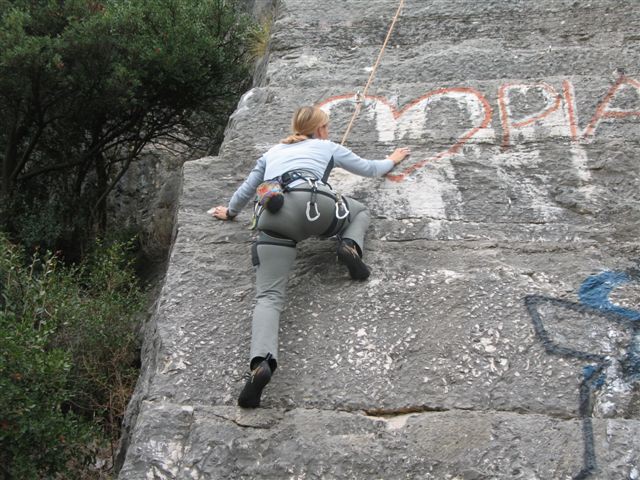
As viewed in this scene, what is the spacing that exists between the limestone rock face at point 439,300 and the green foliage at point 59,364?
51 cm

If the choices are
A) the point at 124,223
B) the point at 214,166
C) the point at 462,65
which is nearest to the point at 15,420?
the point at 214,166

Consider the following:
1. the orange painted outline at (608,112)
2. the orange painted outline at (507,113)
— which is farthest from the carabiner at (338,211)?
the orange painted outline at (608,112)

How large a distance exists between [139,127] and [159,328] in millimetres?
4837

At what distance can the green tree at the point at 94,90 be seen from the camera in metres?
6.89

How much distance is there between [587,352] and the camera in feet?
10.8

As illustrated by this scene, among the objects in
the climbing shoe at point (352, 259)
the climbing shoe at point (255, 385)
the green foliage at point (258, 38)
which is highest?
the green foliage at point (258, 38)

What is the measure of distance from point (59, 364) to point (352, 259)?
1.75m

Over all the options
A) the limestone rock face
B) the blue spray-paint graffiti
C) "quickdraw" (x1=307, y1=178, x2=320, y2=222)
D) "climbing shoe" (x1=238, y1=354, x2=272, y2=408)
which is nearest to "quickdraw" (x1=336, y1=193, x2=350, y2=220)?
"quickdraw" (x1=307, y1=178, x2=320, y2=222)

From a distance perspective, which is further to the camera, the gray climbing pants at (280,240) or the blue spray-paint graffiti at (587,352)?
the gray climbing pants at (280,240)

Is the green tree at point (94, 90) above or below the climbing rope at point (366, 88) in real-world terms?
above

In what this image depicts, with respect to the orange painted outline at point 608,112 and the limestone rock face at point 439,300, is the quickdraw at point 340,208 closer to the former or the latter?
the limestone rock face at point 439,300

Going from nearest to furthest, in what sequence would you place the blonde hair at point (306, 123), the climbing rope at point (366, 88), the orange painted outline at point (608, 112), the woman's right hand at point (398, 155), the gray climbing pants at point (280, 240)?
the gray climbing pants at point (280, 240)
the blonde hair at point (306, 123)
the woman's right hand at point (398, 155)
the orange painted outline at point (608, 112)
the climbing rope at point (366, 88)

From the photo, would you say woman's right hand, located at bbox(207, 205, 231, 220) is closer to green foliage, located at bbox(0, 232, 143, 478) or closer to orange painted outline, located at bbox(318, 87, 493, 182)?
orange painted outline, located at bbox(318, 87, 493, 182)

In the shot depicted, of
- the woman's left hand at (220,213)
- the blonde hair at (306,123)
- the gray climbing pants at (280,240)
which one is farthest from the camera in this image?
the woman's left hand at (220,213)
